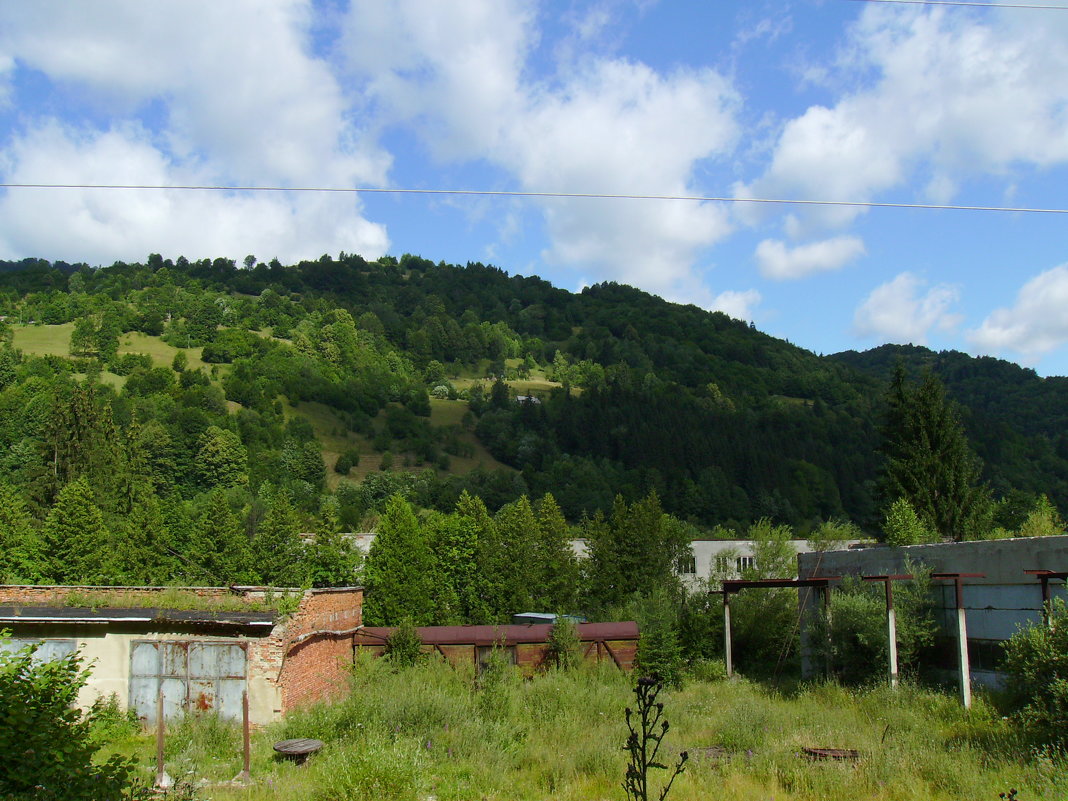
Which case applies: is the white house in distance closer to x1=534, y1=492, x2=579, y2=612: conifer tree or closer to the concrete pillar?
x1=534, y1=492, x2=579, y2=612: conifer tree

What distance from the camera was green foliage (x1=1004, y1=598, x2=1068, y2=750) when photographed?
11828 millimetres

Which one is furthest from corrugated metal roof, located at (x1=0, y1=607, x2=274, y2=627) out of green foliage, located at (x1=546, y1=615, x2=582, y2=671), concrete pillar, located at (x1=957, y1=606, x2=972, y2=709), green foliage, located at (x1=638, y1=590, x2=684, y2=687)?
concrete pillar, located at (x1=957, y1=606, x2=972, y2=709)

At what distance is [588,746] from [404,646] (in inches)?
378

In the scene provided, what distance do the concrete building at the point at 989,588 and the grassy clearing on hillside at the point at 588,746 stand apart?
5.77ft

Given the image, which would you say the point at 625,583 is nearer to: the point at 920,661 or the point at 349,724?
the point at 920,661

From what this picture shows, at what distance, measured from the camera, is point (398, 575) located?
102 ft

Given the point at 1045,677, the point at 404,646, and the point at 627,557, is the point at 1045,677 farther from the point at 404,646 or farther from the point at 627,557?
the point at 627,557

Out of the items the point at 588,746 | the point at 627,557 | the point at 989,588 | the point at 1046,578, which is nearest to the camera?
the point at 588,746

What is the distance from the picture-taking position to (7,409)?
88938 mm

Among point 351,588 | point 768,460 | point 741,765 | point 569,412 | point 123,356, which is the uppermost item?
point 123,356

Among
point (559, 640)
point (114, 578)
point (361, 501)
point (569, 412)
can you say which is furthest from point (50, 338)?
point (559, 640)

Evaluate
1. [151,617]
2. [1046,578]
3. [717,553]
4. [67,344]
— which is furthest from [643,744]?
[67,344]

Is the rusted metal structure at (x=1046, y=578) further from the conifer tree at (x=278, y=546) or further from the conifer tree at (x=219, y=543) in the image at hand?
the conifer tree at (x=219, y=543)

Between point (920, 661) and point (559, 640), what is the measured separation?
365 inches
